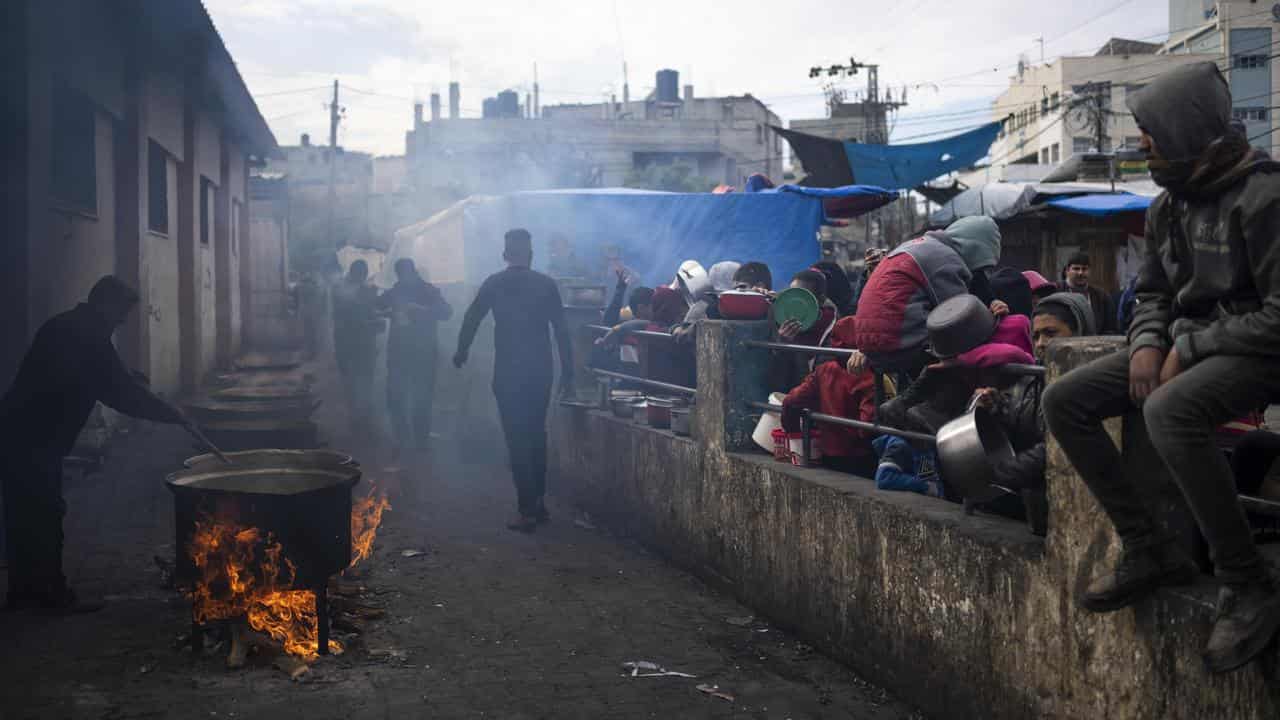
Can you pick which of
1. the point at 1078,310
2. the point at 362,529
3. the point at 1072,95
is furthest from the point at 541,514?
the point at 1072,95

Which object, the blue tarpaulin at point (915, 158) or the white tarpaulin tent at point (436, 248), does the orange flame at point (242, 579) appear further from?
the white tarpaulin tent at point (436, 248)

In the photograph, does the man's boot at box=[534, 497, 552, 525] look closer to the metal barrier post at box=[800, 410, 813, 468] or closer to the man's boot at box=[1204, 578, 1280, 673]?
→ the metal barrier post at box=[800, 410, 813, 468]

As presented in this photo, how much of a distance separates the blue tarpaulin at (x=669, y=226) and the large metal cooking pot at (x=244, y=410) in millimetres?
6637

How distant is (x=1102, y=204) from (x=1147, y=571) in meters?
13.2

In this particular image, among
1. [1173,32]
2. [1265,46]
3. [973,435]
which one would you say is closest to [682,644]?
[973,435]

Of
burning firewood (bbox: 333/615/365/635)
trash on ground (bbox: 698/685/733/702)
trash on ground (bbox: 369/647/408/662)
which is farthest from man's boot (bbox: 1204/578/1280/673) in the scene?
burning firewood (bbox: 333/615/365/635)

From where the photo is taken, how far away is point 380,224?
4828cm

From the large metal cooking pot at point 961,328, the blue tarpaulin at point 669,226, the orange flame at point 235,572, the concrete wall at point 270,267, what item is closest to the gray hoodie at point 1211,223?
the large metal cooking pot at point 961,328

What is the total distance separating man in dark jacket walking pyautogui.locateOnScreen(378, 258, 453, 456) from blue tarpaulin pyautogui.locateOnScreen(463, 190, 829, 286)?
2894 mm

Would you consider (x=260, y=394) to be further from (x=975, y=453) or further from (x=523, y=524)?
(x=975, y=453)

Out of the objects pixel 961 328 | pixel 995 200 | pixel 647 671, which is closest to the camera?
pixel 961 328

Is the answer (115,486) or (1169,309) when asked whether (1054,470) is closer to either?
(1169,309)

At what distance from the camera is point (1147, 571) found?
10.3 ft

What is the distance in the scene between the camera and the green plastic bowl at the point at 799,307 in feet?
21.7
